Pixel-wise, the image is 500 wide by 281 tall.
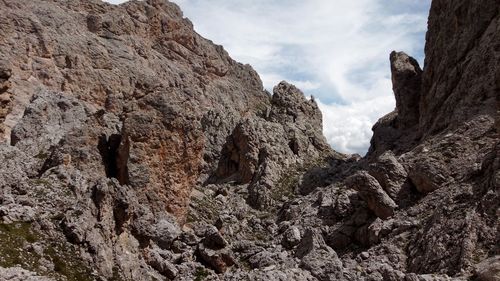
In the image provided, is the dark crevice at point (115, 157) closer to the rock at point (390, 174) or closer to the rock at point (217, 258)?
the rock at point (217, 258)

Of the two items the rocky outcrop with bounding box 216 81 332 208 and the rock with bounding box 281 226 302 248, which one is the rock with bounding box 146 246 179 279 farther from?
the rocky outcrop with bounding box 216 81 332 208

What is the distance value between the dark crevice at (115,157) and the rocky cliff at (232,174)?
0.15m

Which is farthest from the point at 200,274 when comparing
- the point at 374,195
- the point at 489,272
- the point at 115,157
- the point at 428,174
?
the point at 428,174

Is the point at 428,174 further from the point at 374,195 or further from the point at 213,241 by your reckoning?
the point at 213,241

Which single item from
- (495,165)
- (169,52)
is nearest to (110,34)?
(169,52)

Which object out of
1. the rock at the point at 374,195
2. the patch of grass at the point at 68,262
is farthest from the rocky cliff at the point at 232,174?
the rock at the point at 374,195

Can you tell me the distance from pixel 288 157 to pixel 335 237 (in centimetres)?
4039

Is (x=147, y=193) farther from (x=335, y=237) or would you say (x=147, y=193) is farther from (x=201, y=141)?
(x=335, y=237)

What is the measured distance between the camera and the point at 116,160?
5212 cm

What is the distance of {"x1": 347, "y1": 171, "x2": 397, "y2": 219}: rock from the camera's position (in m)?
55.6

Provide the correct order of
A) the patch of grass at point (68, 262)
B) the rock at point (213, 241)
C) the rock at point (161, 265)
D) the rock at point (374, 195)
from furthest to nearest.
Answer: the rock at point (374, 195)
the rock at point (213, 241)
the rock at point (161, 265)
the patch of grass at point (68, 262)

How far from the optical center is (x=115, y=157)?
5228 centimetres

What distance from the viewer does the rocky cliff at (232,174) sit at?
32.6 metres

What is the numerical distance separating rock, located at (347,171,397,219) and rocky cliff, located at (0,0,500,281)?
0.23 m
